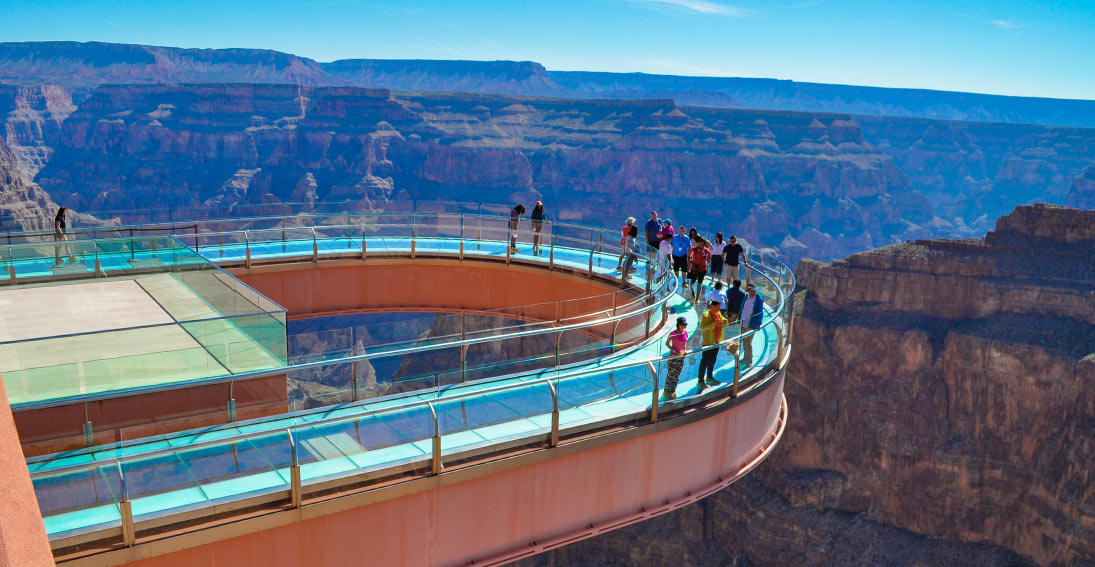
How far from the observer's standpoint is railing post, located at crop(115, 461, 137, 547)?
8.48 meters

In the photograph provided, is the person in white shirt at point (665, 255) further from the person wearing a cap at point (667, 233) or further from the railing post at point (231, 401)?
the railing post at point (231, 401)

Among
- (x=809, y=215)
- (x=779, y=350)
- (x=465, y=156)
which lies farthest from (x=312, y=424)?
(x=809, y=215)

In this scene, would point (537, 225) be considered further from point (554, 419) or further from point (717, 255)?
point (554, 419)

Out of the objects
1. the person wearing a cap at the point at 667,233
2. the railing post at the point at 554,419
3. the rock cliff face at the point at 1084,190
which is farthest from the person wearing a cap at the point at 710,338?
the rock cliff face at the point at 1084,190

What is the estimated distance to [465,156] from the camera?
144 meters

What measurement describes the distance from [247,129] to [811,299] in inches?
4559

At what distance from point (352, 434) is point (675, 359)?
17.5 ft

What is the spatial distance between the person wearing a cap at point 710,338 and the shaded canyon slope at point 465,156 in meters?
123

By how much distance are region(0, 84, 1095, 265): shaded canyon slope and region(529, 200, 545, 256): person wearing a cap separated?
361 feet

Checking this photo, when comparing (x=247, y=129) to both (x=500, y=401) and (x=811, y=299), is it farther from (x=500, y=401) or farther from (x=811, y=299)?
(x=500, y=401)

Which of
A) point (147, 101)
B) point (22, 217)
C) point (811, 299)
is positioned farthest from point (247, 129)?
point (811, 299)

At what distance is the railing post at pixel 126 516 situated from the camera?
27.8 feet

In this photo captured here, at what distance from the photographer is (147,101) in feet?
497

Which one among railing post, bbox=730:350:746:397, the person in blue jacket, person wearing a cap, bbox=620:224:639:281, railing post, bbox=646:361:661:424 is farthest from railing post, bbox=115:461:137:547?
person wearing a cap, bbox=620:224:639:281
